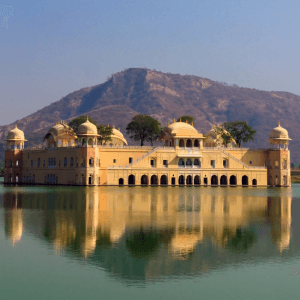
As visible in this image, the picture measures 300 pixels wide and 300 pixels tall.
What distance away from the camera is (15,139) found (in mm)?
82375

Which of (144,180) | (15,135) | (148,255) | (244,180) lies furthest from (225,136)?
(148,255)

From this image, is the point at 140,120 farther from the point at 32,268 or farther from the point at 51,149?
the point at 32,268

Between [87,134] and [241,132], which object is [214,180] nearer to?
[241,132]

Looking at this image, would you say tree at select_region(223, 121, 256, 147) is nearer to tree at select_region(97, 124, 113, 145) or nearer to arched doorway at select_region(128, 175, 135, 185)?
tree at select_region(97, 124, 113, 145)

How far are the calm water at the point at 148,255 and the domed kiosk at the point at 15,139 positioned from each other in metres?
53.4

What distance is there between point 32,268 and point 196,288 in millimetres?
5226

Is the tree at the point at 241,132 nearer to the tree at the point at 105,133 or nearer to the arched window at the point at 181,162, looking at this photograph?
the arched window at the point at 181,162

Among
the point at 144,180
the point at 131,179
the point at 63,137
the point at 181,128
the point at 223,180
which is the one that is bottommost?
the point at 223,180

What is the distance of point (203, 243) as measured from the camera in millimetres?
20375

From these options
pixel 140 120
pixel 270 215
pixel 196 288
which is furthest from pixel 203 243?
pixel 140 120

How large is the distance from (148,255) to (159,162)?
175 feet

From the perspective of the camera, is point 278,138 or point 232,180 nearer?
point 232,180

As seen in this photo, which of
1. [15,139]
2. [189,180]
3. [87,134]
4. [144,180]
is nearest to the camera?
[87,134]

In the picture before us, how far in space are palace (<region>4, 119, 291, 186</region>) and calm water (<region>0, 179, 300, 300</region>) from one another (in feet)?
126
